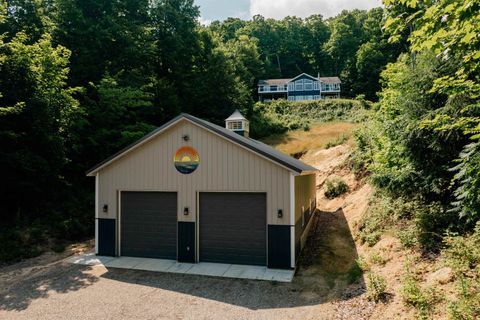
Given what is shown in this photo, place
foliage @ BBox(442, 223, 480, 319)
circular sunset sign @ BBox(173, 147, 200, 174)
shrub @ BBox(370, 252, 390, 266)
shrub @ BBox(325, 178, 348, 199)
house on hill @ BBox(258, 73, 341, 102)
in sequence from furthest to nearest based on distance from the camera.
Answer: house on hill @ BBox(258, 73, 341, 102) → shrub @ BBox(325, 178, 348, 199) → circular sunset sign @ BBox(173, 147, 200, 174) → shrub @ BBox(370, 252, 390, 266) → foliage @ BBox(442, 223, 480, 319)

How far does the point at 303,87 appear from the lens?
66.4 meters

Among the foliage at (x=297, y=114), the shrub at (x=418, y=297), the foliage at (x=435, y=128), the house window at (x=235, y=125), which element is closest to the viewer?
the shrub at (x=418, y=297)

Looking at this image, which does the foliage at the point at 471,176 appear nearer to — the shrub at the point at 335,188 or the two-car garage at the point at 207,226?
the two-car garage at the point at 207,226

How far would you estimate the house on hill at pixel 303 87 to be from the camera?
65.6m

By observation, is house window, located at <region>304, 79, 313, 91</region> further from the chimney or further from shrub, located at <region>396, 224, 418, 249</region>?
shrub, located at <region>396, 224, 418, 249</region>

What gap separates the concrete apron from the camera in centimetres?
985

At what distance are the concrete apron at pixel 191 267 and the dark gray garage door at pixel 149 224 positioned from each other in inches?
15.3

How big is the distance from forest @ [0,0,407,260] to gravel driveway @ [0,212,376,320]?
4.13 metres

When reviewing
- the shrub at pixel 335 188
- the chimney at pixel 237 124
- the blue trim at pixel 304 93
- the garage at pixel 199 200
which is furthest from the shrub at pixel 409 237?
the blue trim at pixel 304 93

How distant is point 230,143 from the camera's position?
10.9m

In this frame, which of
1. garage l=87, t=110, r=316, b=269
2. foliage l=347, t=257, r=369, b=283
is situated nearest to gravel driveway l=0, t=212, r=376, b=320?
foliage l=347, t=257, r=369, b=283

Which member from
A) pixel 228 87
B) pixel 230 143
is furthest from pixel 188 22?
pixel 230 143

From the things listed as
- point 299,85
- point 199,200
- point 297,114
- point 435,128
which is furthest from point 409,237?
point 299,85

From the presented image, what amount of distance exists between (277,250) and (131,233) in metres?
5.78
